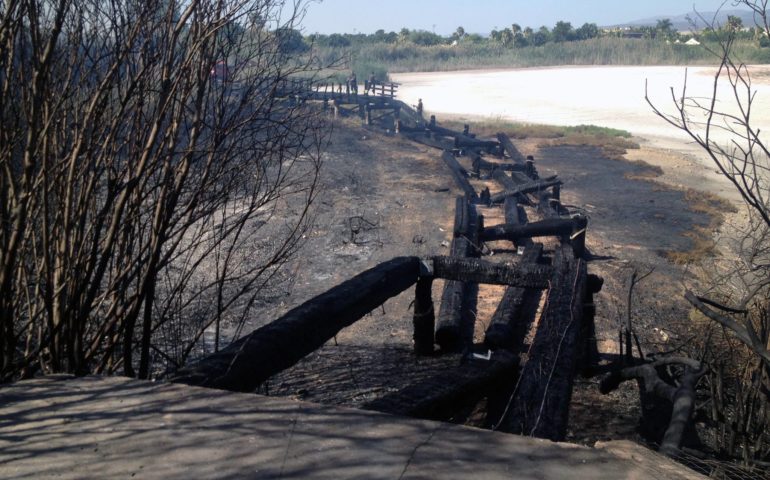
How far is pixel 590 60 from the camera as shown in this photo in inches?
2559

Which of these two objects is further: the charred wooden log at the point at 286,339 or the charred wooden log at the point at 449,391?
the charred wooden log at the point at 449,391

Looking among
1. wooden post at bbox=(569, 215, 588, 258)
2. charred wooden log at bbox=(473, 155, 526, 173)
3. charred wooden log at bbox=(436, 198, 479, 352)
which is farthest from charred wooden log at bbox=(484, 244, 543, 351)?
charred wooden log at bbox=(473, 155, 526, 173)

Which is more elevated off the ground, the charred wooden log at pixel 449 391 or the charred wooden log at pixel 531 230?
the charred wooden log at pixel 449 391

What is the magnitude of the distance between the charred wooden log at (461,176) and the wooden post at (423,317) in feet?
29.7

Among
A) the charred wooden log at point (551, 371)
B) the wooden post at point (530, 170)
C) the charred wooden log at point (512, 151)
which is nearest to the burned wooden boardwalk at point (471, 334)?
the charred wooden log at point (551, 371)

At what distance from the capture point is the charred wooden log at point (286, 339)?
11.0 ft

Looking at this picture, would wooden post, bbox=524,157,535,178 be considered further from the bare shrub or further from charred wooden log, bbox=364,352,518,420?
the bare shrub

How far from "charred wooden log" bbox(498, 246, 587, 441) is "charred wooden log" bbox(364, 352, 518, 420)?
0.26 meters

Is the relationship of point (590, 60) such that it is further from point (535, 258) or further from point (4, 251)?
point (4, 251)

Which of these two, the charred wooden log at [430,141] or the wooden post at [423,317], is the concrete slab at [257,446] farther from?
the charred wooden log at [430,141]

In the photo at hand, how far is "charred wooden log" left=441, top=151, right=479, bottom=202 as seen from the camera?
16.0 metres

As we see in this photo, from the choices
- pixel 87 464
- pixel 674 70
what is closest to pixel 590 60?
pixel 674 70

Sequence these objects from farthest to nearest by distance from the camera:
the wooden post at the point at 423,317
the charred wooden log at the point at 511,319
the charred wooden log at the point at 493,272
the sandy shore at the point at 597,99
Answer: the sandy shore at the point at 597,99
the charred wooden log at the point at 511,319
the wooden post at the point at 423,317
the charred wooden log at the point at 493,272

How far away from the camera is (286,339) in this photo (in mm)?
3787
